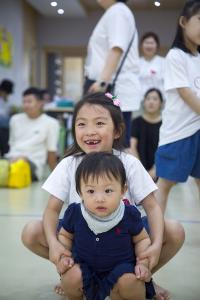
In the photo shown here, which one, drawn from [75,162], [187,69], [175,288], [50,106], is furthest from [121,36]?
[50,106]

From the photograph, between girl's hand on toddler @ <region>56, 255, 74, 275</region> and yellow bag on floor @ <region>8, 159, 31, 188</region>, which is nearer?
girl's hand on toddler @ <region>56, 255, 74, 275</region>

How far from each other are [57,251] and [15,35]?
6.93m

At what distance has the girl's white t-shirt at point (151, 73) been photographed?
3.68 meters

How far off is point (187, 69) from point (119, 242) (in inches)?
32.2

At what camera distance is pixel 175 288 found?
1.28m

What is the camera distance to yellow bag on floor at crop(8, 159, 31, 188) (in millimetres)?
3203

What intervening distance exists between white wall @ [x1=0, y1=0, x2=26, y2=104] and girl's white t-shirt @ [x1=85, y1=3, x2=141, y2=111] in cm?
543

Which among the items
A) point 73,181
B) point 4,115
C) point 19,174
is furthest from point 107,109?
point 4,115

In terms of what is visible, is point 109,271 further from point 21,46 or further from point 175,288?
point 21,46

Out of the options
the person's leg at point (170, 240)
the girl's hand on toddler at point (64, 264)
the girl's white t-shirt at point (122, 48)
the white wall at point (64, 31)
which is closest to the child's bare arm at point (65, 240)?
the girl's hand on toddler at point (64, 264)

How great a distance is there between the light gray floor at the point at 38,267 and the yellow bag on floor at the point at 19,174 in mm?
874

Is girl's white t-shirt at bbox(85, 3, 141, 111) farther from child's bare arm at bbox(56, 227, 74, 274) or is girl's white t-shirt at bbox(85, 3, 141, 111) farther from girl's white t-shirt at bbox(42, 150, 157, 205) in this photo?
child's bare arm at bbox(56, 227, 74, 274)

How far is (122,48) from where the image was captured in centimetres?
203

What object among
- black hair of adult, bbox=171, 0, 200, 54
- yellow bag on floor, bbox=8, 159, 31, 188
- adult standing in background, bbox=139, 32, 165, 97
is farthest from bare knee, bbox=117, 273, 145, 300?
adult standing in background, bbox=139, 32, 165, 97
